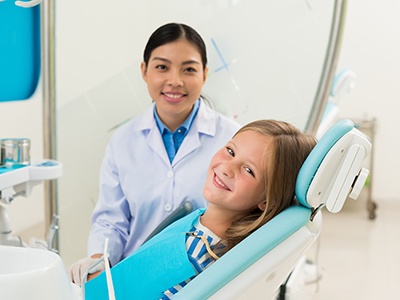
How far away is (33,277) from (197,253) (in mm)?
512

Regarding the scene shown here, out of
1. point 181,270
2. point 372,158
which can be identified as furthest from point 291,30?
point 372,158

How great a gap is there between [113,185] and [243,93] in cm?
53

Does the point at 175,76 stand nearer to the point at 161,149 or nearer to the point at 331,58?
the point at 161,149

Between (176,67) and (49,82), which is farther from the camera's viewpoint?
(49,82)

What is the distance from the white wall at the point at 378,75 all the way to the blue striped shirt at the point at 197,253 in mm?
3876

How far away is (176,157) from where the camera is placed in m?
1.86

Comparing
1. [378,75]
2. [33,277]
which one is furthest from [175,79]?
[378,75]

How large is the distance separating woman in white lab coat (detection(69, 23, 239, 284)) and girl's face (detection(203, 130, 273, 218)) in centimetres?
37

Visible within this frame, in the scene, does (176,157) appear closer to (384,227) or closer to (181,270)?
(181,270)

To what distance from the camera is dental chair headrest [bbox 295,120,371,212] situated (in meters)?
1.30

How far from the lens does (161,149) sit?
1.88 m

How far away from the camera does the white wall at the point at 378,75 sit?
5.05 m

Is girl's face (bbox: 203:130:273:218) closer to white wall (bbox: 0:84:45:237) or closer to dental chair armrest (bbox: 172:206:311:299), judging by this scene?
dental chair armrest (bbox: 172:206:311:299)

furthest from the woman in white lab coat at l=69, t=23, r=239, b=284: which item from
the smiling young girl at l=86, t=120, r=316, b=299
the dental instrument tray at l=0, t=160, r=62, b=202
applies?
the smiling young girl at l=86, t=120, r=316, b=299
